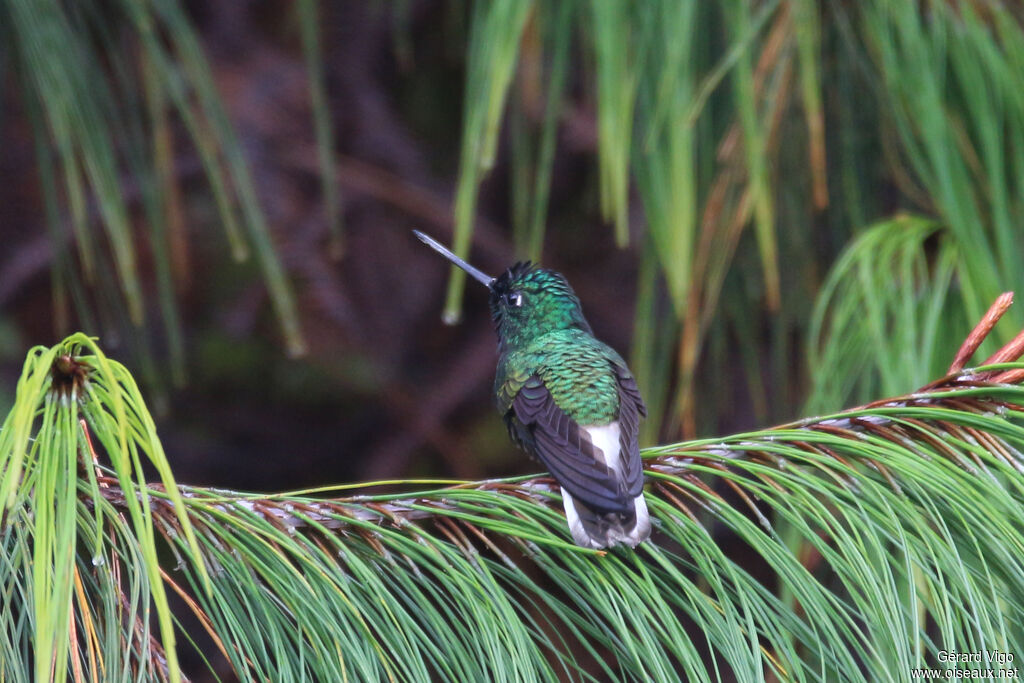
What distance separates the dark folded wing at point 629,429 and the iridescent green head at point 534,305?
0.76 ft

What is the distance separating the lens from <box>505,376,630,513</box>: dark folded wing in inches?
41.8

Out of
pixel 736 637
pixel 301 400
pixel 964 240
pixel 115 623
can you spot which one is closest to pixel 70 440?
pixel 115 623

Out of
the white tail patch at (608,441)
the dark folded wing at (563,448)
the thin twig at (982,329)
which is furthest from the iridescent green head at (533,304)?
the thin twig at (982,329)

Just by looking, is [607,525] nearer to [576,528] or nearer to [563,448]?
[576,528]

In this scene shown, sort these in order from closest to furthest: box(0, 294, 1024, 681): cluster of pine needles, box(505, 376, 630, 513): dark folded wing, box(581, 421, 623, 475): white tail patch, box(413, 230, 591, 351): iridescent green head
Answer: box(0, 294, 1024, 681): cluster of pine needles, box(505, 376, 630, 513): dark folded wing, box(581, 421, 623, 475): white tail patch, box(413, 230, 591, 351): iridescent green head

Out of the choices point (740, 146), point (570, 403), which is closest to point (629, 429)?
point (570, 403)

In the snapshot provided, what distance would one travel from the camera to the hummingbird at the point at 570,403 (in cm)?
103

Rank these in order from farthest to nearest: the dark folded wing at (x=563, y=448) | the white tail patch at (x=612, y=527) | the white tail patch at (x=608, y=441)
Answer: the white tail patch at (x=608, y=441) < the dark folded wing at (x=563, y=448) < the white tail patch at (x=612, y=527)

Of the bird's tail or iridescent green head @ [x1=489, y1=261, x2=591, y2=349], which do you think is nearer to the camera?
the bird's tail

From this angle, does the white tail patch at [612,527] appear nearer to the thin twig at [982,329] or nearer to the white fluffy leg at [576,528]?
the white fluffy leg at [576,528]

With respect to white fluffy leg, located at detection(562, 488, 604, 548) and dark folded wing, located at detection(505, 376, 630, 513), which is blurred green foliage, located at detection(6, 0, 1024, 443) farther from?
white fluffy leg, located at detection(562, 488, 604, 548)

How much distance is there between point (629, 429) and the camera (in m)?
1.33

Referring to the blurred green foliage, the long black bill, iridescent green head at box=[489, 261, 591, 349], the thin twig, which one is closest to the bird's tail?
the thin twig

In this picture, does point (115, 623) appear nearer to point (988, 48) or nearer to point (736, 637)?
point (736, 637)
